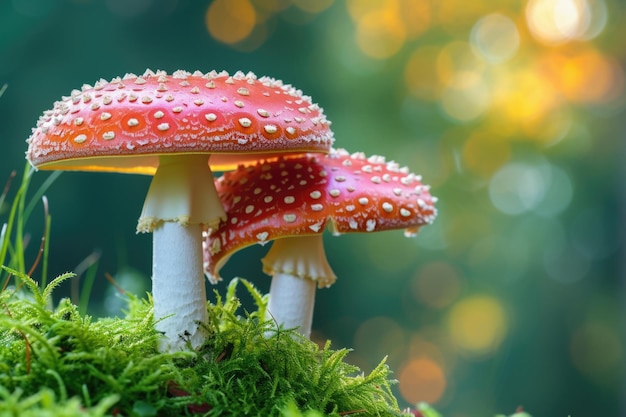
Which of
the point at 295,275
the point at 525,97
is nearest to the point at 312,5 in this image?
the point at 525,97

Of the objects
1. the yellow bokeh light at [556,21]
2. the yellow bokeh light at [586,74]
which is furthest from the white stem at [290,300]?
the yellow bokeh light at [556,21]

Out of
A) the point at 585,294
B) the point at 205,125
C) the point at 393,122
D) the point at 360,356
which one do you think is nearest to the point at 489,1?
the point at 393,122

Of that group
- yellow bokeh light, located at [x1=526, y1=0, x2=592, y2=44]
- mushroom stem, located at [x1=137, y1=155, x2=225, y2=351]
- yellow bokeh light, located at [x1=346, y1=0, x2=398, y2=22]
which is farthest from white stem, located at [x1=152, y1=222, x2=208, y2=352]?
yellow bokeh light, located at [x1=526, y1=0, x2=592, y2=44]

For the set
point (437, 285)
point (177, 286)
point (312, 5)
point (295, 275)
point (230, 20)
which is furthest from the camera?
point (437, 285)

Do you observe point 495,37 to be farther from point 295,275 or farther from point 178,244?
point 178,244

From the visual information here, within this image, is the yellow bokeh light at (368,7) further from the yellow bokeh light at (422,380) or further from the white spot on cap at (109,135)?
the white spot on cap at (109,135)

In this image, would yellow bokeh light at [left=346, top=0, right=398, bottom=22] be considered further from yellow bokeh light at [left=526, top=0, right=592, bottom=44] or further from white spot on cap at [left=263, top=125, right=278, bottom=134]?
white spot on cap at [left=263, top=125, right=278, bottom=134]
